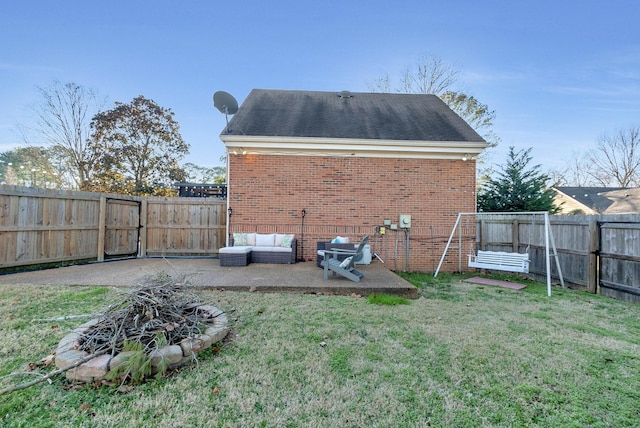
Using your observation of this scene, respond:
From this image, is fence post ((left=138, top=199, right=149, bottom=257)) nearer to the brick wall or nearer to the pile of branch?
the brick wall

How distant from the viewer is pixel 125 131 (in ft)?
58.1

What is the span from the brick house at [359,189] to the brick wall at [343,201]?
1.1 inches

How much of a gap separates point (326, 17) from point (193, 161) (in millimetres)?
14638

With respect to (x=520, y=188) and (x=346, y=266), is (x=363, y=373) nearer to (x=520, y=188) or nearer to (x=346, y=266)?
(x=346, y=266)

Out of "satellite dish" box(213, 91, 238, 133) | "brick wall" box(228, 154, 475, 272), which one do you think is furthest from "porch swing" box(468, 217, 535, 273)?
"satellite dish" box(213, 91, 238, 133)

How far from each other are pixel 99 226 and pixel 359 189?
7.50m

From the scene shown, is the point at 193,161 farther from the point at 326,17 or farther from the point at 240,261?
the point at 240,261

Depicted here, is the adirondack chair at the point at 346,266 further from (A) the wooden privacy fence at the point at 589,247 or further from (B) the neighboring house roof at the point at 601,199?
(B) the neighboring house roof at the point at 601,199

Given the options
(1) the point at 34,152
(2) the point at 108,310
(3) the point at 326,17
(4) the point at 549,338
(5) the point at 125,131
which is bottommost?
(4) the point at 549,338

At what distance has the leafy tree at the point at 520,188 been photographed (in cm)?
1066

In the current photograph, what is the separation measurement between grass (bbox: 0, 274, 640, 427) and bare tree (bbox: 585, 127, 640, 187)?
31.3 meters

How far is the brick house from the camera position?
8.38 m

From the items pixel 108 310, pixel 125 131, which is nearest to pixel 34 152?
pixel 125 131

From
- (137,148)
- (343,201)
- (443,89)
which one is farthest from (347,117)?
(137,148)
